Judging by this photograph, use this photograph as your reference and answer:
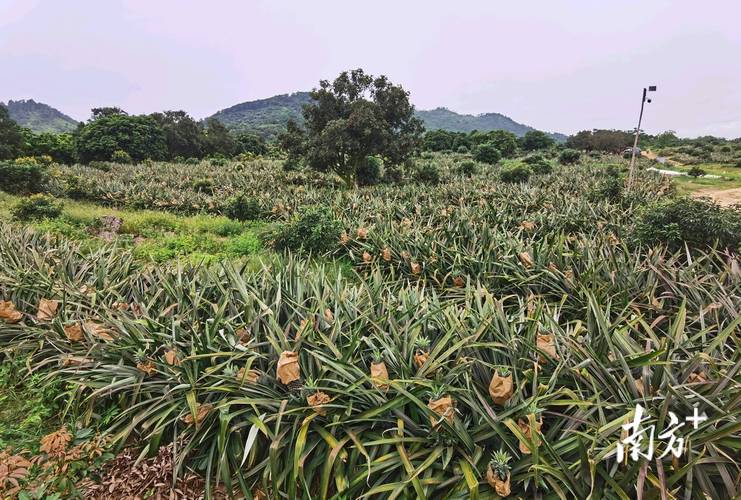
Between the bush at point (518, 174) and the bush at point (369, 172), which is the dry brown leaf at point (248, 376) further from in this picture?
the bush at point (518, 174)

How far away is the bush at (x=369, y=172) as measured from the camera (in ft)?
48.2

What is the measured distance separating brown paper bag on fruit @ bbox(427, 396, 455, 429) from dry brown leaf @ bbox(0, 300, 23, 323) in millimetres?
3563

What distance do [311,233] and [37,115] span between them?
11637cm

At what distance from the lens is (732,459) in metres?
1.55

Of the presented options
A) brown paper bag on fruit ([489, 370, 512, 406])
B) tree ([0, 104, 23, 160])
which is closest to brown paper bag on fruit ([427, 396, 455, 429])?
brown paper bag on fruit ([489, 370, 512, 406])

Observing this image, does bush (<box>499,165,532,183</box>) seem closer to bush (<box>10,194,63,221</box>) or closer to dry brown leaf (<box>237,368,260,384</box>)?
→ dry brown leaf (<box>237,368,260,384</box>)

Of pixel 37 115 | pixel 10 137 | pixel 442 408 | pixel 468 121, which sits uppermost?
pixel 37 115

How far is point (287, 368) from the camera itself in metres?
1.99

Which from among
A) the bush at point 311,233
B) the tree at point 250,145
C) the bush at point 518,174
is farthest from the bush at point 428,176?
the tree at point 250,145

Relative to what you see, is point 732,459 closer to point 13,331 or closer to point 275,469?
point 275,469

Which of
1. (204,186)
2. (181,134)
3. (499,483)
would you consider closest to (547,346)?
(499,483)

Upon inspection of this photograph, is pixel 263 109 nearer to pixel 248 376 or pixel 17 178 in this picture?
pixel 17 178

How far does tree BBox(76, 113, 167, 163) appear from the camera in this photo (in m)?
26.8

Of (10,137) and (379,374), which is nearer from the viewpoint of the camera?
(379,374)
